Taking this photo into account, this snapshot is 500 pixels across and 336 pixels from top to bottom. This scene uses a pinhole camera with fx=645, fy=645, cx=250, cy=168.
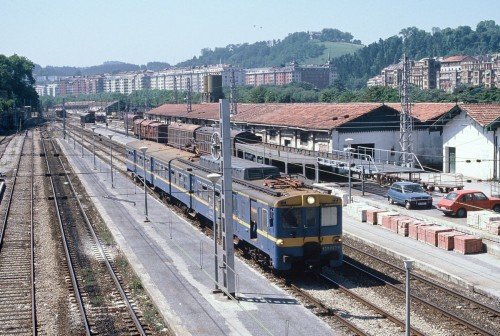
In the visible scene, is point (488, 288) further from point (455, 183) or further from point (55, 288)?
point (455, 183)

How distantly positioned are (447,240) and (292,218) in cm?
824

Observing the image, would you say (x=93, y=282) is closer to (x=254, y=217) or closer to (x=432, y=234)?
(x=254, y=217)

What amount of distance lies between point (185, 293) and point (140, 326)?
10.5ft

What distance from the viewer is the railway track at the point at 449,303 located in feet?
59.0

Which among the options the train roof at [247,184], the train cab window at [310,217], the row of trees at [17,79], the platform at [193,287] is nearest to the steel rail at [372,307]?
the platform at [193,287]

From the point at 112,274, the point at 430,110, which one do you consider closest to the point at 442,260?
the point at 112,274

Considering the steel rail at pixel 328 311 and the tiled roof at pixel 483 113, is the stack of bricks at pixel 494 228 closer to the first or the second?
the steel rail at pixel 328 311

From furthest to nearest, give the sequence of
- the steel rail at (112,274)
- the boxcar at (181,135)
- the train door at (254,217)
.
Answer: the boxcar at (181,135)
the train door at (254,217)
the steel rail at (112,274)

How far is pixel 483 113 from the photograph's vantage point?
46.4 metres

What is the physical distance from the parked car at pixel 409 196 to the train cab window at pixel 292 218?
16.2 m

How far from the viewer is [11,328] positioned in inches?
730

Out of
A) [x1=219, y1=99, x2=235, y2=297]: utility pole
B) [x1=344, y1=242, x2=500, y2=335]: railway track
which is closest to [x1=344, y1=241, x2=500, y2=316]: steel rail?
[x1=344, y1=242, x2=500, y2=335]: railway track

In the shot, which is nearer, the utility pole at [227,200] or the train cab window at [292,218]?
the utility pole at [227,200]

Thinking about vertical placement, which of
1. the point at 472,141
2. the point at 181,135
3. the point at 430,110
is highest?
the point at 430,110
